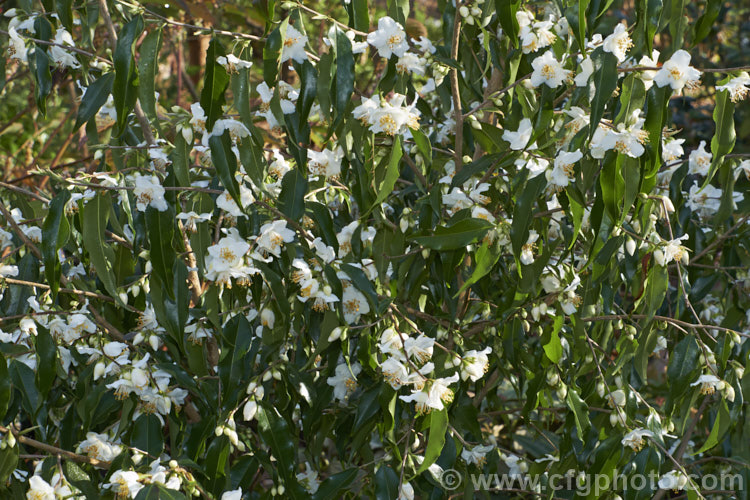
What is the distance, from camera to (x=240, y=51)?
4.42 ft

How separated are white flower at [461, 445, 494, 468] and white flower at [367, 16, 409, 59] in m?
0.92

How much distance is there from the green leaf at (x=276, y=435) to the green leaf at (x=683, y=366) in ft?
2.56

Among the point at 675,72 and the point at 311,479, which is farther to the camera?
the point at 311,479

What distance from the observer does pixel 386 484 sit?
144 centimetres

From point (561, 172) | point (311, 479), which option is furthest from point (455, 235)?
point (311, 479)

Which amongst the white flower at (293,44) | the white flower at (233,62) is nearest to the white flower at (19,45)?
the white flower at (233,62)

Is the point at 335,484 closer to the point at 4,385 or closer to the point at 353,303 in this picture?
the point at 353,303

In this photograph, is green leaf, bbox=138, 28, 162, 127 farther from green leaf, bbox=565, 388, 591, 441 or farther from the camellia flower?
green leaf, bbox=565, 388, 591, 441

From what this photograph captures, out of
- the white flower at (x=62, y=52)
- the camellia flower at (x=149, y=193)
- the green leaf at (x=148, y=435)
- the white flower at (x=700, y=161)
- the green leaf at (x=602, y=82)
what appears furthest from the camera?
the white flower at (x=700, y=161)

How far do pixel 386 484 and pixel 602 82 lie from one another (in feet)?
2.80

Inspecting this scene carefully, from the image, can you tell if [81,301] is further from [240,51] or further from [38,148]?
[38,148]

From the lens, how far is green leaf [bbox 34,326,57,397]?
140 centimetres

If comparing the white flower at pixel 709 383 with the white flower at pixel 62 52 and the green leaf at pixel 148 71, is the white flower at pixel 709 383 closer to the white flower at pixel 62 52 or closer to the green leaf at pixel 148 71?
the green leaf at pixel 148 71

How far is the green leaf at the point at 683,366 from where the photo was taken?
58.0 inches
